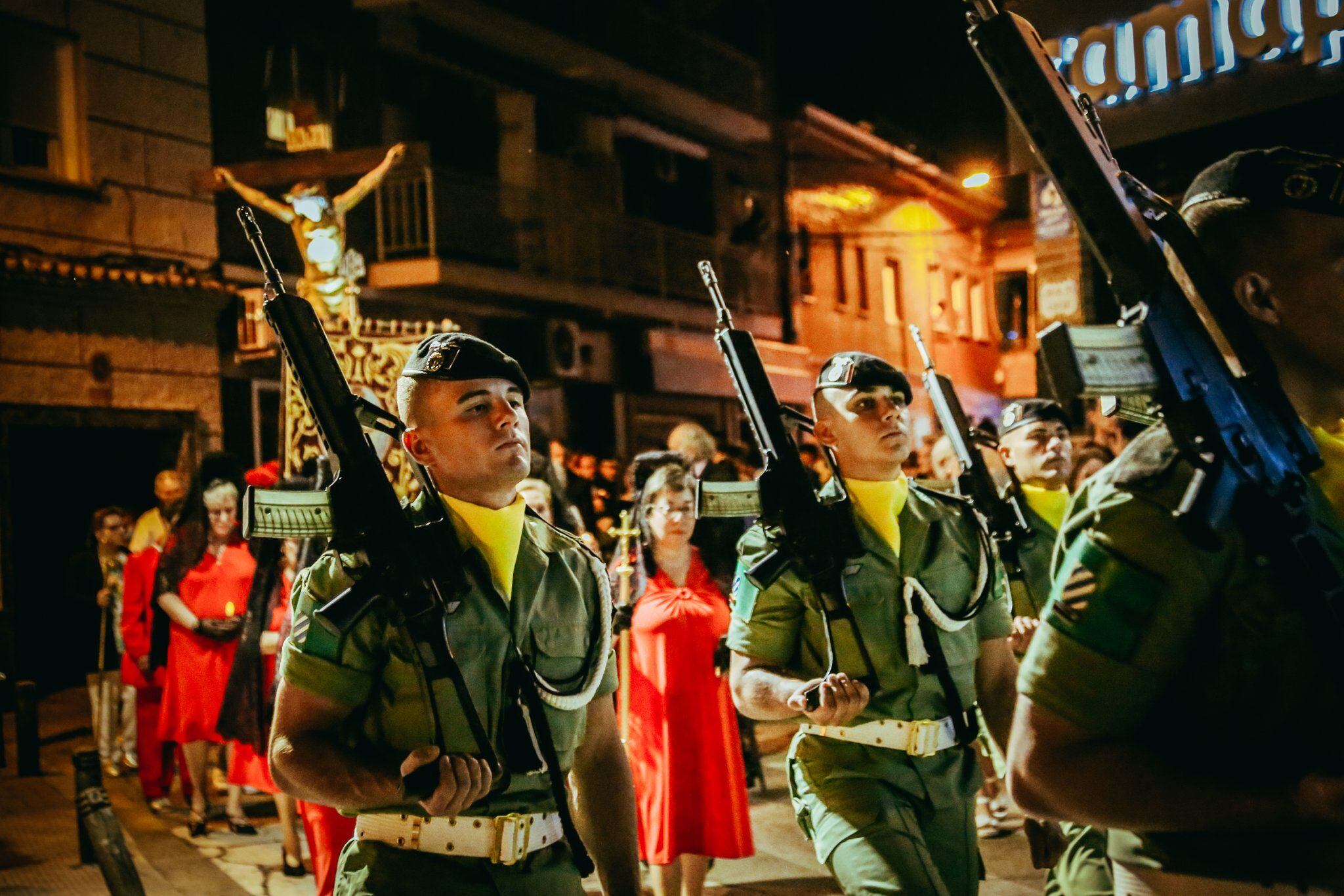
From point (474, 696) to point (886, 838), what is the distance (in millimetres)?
1325

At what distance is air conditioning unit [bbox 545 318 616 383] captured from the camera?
60.1ft

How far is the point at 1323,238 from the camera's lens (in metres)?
1.82

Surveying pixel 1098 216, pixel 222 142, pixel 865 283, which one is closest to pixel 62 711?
pixel 222 142

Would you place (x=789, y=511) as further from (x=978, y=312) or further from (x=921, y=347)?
(x=978, y=312)

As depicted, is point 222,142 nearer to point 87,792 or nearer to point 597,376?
point 597,376

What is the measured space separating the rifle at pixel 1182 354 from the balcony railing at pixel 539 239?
15.0 meters

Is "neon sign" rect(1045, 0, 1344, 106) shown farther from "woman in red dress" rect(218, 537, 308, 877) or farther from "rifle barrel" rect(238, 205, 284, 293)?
"rifle barrel" rect(238, 205, 284, 293)

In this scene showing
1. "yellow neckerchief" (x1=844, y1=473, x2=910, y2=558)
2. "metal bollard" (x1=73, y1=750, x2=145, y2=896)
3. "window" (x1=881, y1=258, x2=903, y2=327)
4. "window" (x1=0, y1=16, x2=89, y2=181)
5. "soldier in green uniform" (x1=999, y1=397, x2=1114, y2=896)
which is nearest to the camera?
"yellow neckerchief" (x1=844, y1=473, x2=910, y2=558)

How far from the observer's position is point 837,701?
3188mm

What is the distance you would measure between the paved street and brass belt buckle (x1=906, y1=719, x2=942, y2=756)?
2.69 m

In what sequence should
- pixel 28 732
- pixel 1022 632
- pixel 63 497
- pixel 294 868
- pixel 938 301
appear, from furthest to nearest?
pixel 938 301, pixel 63 497, pixel 28 732, pixel 294 868, pixel 1022 632

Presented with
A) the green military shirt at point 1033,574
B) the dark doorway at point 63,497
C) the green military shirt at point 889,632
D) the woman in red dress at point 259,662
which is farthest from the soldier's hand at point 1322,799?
the dark doorway at point 63,497

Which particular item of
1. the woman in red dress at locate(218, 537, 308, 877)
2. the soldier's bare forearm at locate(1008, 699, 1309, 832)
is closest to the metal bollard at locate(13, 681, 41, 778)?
the woman in red dress at locate(218, 537, 308, 877)

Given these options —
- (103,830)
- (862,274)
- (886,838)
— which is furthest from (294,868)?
(862,274)
